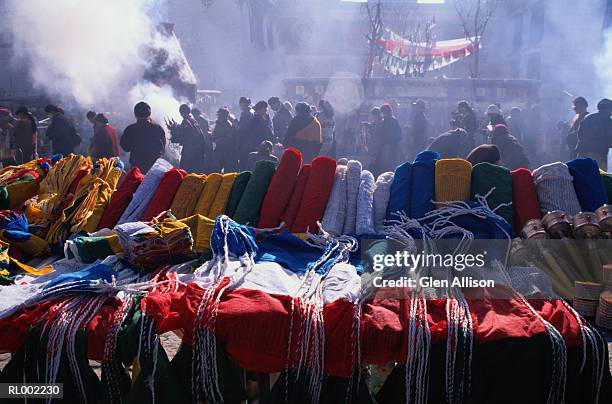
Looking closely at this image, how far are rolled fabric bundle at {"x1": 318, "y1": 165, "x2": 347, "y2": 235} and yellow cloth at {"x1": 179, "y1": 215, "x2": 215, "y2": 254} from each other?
61 centimetres

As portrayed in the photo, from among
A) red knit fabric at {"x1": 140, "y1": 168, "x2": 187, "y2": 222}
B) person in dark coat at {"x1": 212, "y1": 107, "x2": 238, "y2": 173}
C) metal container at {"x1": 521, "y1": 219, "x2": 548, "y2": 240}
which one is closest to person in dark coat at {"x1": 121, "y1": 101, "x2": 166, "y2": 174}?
person in dark coat at {"x1": 212, "y1": 107, "x2": 238, "y2": 173}

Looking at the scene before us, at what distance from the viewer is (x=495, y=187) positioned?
2.92m

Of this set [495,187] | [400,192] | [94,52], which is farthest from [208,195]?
[94,52]

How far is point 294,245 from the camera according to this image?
9.02ft

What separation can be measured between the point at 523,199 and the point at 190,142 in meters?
6.36

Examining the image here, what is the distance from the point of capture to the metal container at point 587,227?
2.46 meters

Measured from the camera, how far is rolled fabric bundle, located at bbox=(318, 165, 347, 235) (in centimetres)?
287

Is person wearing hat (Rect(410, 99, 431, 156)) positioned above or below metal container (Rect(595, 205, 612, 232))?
above

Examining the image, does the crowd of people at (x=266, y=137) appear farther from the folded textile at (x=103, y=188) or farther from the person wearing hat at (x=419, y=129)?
the folded textile at (x=103, y=188)

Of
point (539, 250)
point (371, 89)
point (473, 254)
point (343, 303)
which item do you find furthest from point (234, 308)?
point (371, 89)

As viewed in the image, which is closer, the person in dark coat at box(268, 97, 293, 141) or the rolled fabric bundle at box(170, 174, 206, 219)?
the rolled fabric bundle at box(170, 174, 206, 219)

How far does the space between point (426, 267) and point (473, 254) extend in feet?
0.87

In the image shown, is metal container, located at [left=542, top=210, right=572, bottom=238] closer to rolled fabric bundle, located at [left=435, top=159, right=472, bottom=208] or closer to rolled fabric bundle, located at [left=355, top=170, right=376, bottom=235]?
rolled fabric bundle, located at [left=435, top=159, right=472, bottom=208]

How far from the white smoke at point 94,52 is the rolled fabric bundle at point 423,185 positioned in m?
11.6
